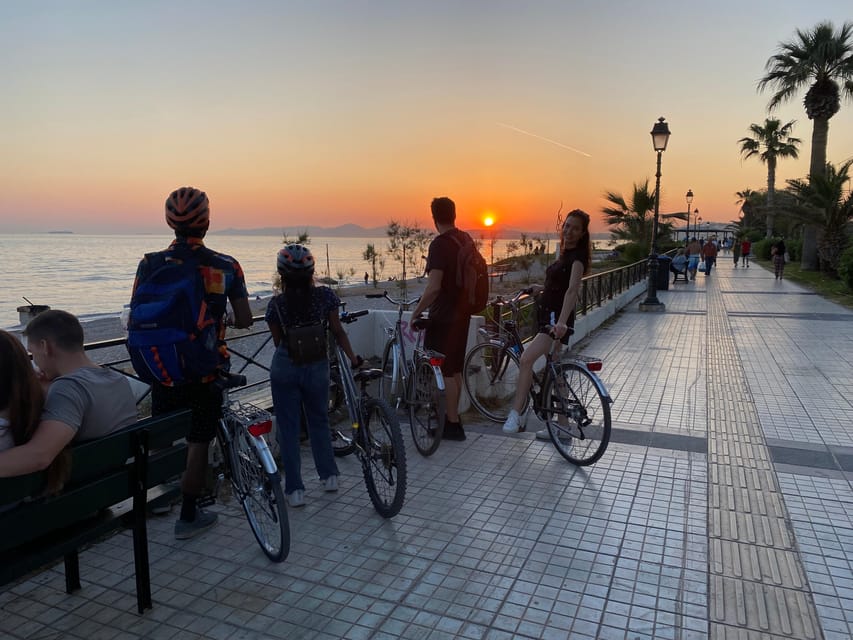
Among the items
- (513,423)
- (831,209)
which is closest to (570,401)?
(513,423)

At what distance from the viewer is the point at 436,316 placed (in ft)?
15.9

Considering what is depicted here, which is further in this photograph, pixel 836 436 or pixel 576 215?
pixel 836 436

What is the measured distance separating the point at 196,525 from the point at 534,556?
193cm

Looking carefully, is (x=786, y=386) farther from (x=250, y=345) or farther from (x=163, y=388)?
(x=163, y=388)

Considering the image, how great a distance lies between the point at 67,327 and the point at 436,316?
9.36 feet

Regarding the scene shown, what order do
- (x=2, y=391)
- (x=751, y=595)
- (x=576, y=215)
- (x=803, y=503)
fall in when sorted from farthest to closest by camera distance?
1. (x=576, y=215)
2. (x=803, y=503)
3. (x=751, y=595)
4. (x=2, y=391)

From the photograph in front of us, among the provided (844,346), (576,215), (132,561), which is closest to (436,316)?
(576,215)

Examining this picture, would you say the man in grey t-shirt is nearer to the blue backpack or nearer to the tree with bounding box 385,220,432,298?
the blue backpack

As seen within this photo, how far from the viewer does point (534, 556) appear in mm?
3203

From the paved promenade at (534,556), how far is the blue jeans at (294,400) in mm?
358

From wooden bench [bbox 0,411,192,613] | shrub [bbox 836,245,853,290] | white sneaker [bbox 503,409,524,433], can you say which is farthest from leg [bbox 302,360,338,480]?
shrub [bbox 836,245,853,290]

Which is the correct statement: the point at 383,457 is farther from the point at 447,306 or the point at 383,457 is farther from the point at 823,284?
the point at 823,284

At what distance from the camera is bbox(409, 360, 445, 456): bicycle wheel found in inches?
180

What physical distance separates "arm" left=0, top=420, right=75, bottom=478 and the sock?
4.19 feet
